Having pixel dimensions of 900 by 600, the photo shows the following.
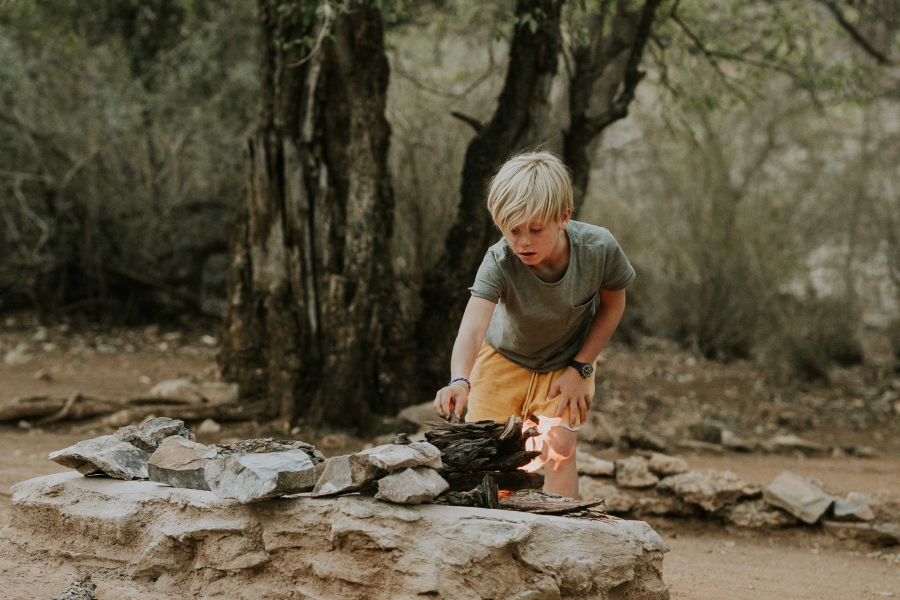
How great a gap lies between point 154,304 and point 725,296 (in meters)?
7.00

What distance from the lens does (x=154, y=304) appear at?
966 cm

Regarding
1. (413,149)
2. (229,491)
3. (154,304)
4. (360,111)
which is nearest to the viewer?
(229,491)

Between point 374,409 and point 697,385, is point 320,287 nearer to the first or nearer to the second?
point 374,409

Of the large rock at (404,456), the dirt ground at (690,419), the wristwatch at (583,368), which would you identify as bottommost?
the dirt ground at (690,419)

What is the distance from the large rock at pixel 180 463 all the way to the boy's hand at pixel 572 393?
4.12 feet

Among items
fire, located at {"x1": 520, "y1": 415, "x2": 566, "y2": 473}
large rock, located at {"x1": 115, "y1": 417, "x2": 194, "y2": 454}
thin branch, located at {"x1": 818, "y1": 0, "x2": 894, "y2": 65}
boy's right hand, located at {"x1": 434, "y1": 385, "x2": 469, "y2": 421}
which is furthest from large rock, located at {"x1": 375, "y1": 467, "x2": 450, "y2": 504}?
thin branch, located at {"x1": 818, "y1": 0, "x2": 894, "y2": 65}

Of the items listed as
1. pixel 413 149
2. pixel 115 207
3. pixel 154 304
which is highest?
pixel 413 149

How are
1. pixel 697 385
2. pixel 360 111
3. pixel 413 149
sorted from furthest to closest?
pixel 697 385
pixel 413 149
pixel 360 111

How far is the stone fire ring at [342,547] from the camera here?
2.44 metres

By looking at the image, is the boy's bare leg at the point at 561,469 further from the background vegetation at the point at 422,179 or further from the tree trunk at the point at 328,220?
the background vegetation at the point at 422,179

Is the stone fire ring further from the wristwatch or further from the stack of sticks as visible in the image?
the wristwatch

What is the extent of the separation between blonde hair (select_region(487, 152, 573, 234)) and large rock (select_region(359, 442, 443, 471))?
779mm

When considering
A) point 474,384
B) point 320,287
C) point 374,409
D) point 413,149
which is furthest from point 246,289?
point 474,384

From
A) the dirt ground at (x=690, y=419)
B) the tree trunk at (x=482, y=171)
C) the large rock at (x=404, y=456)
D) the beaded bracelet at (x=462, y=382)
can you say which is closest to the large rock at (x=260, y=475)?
the large rock at (x=404, y=456)
